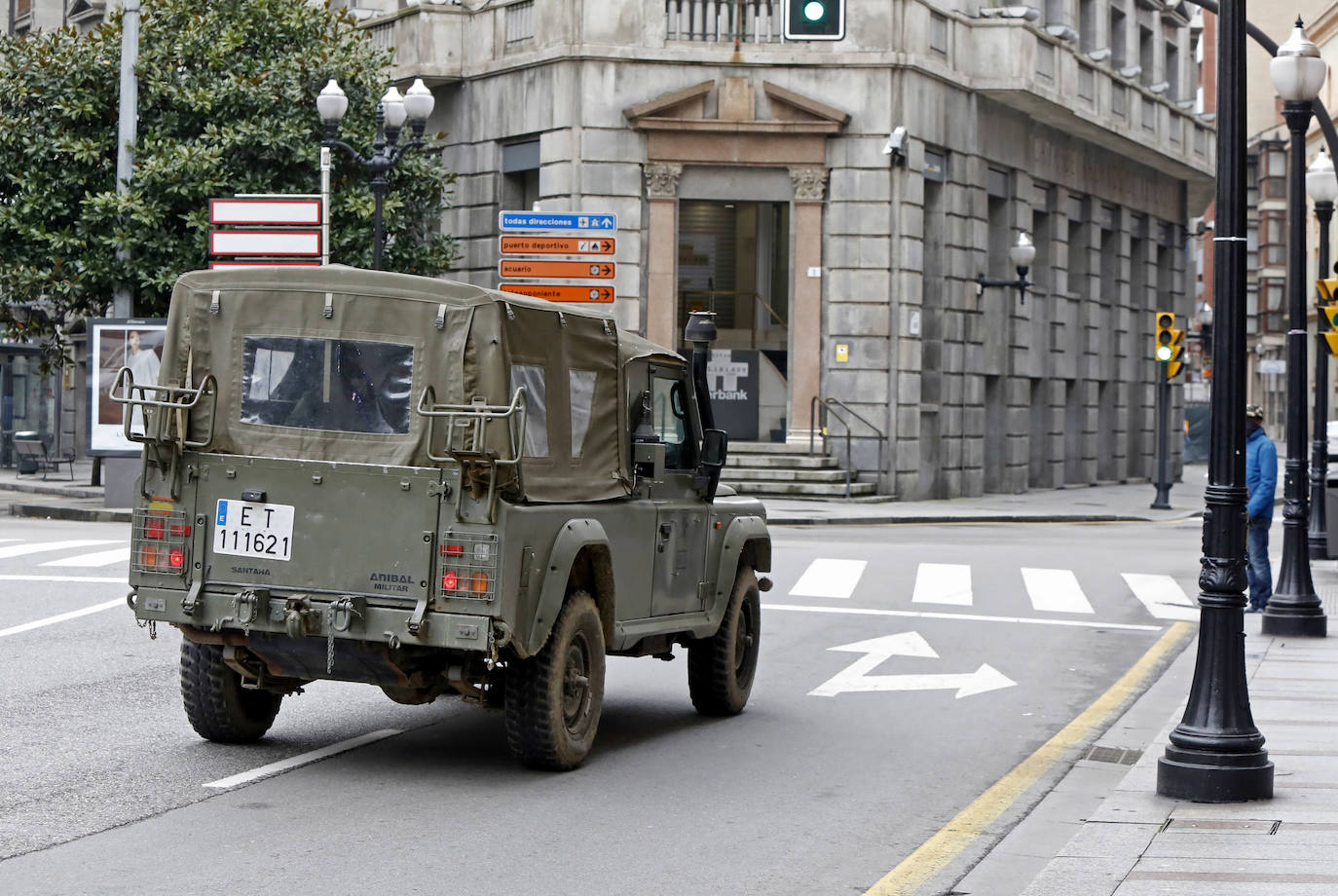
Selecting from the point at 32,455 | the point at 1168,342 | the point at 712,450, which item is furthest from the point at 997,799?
the point at 32,455

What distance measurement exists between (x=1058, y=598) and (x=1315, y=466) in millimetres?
7441

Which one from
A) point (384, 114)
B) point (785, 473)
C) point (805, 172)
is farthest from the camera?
point (805, 172)

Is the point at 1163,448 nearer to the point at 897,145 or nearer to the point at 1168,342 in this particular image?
the point at 1168,342

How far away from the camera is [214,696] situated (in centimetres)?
A: 924

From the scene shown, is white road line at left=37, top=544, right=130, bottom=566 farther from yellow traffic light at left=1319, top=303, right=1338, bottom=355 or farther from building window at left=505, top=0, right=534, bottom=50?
building window at left=505, top=0, right=534, bottom=50

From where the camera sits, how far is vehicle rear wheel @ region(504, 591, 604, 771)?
347 inches

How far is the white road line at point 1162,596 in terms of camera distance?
17641mm

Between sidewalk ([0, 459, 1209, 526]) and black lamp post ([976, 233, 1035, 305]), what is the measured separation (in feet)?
13.5

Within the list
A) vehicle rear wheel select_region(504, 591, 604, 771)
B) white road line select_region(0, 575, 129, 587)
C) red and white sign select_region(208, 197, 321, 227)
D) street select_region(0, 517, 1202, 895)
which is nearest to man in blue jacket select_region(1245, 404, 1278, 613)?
street select_region(0, 517, 1202, 895)

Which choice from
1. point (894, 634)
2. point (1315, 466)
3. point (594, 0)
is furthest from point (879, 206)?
point (894, 634)

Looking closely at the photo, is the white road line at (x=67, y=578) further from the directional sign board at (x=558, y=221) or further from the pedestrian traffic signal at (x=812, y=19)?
the pedestrian traffic signal at (x=812, y=19)

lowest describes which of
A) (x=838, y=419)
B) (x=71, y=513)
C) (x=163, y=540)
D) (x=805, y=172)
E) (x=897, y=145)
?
(x=71, y=513)

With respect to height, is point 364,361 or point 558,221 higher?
point 558,221

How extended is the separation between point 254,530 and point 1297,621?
386 inches
